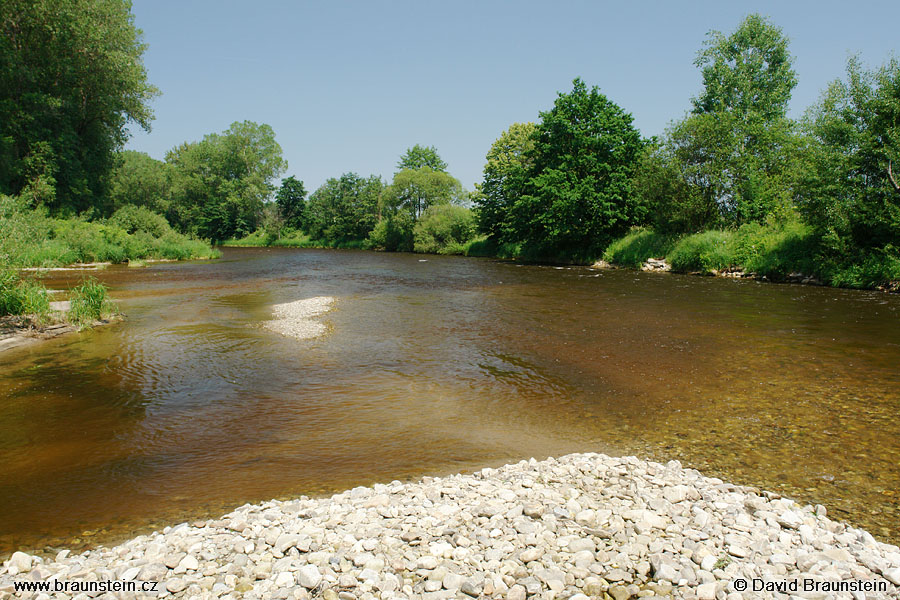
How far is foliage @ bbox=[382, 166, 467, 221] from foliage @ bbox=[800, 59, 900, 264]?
5030cm

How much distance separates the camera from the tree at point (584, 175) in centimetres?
4241

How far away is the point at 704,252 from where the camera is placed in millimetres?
34531

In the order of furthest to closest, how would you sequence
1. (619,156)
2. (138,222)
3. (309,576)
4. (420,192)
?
(420,192) → (138,222) → (619,156) → (309,576)

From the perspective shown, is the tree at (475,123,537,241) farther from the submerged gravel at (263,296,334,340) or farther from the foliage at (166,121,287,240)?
the foliage at (166,121,287,240)

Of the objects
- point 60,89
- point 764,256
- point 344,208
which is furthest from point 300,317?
point 344,208

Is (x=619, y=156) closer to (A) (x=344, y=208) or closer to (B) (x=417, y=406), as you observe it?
(B) (x=417, y=406)

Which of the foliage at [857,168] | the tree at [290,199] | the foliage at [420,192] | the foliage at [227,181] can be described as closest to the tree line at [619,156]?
the foliage at [857,168]

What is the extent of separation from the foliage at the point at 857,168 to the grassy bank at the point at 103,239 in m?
38.1

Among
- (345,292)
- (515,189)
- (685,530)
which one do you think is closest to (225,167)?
(515,189)

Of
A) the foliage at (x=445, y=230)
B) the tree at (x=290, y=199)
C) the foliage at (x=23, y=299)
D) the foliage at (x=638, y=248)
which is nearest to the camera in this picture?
the foliage at (x=23, y=299)

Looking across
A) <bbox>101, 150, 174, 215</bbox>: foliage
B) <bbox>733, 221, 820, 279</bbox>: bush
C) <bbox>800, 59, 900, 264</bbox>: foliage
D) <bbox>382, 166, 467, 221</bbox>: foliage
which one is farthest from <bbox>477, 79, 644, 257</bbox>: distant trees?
<bbox>101, 150, 174, 215</bbox>: foliage

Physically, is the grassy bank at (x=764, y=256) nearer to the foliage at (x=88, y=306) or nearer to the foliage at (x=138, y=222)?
the foliage at (x=88, y=306)

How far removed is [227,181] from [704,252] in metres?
90.7

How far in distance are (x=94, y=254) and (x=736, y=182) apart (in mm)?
48871
